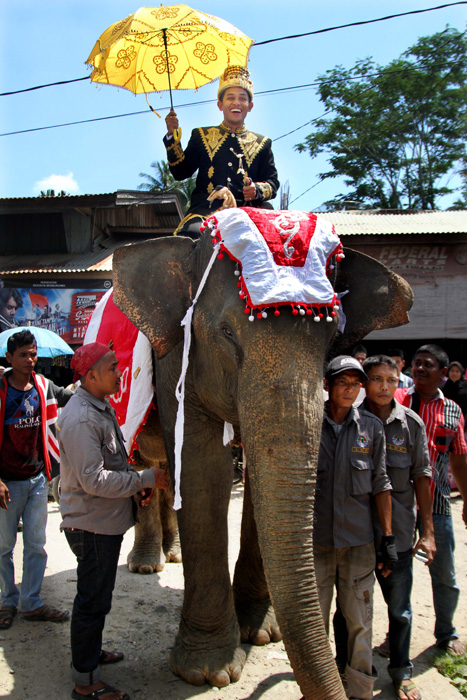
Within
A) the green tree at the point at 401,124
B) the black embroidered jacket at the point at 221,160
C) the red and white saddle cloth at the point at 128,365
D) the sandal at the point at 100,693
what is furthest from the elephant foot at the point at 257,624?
the green tree at the point at 401,124

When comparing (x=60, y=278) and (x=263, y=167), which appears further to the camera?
(x=60, y=278)

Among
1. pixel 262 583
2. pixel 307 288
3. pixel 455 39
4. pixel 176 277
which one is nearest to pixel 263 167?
pixel 176 277

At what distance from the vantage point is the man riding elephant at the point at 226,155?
4684 millimetres

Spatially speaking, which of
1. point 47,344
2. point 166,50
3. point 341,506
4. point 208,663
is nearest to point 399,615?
point 341,506

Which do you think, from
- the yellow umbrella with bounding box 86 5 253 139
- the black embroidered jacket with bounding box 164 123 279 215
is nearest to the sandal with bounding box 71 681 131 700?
the black embroidered jacket with bounding box 164 123 279 215

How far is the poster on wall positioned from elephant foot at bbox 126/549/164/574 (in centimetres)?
815

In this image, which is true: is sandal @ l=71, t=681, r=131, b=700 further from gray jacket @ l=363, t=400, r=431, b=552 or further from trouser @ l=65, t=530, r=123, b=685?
gray jacket @ l=363, t=400, r=431, b=552

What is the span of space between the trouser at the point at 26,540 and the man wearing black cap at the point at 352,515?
2279mm

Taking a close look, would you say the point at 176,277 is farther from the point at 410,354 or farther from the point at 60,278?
the point at 410,354

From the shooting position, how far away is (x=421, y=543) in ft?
11.9

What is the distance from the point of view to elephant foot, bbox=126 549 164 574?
5602 mm

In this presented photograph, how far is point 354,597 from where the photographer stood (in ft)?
10.9

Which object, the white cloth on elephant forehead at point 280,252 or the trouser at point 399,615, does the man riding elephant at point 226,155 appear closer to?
the white cloth on elephant forehead at point 280,252

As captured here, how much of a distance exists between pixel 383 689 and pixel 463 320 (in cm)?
1041
